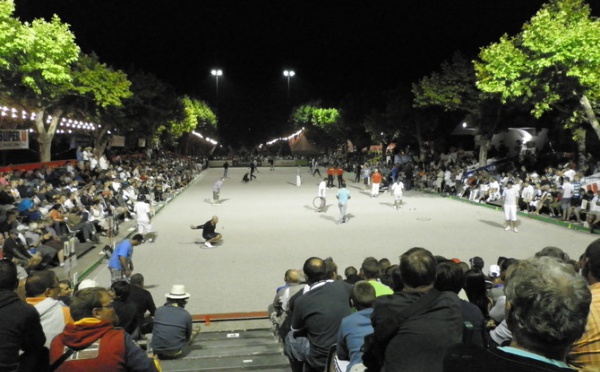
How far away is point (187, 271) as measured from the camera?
40.0 feet

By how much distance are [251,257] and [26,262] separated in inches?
216

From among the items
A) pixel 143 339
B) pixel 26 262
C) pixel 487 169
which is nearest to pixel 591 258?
pixel 143 339

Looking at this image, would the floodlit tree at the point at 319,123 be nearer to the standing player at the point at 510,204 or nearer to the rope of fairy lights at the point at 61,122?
the rope of fairy lights at the point at 61,122

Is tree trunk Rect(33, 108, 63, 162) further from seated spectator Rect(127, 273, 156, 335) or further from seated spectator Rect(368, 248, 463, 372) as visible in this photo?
seated spectator Rect(368, 248, 463, 372)

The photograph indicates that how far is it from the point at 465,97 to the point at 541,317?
33.6 m

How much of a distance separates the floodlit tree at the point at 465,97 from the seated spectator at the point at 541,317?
102ft

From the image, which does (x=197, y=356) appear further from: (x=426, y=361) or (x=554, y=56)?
(x=554, y=56)

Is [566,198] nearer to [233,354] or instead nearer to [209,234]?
[209,234]

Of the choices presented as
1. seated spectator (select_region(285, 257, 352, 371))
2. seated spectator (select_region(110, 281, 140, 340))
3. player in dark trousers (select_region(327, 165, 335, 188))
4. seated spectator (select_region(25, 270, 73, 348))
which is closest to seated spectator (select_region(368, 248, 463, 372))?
seated spectator (select_region(285, 257, 352, 371))

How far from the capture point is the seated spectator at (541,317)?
5.91 feet

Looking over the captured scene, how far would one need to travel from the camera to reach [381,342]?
276 cm

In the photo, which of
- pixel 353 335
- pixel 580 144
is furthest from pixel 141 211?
pixel 580 144

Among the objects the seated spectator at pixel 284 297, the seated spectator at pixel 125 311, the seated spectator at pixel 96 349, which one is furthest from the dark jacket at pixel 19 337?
the seated spectator at pixel 284 297

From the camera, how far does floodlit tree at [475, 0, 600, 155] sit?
19.3 m
